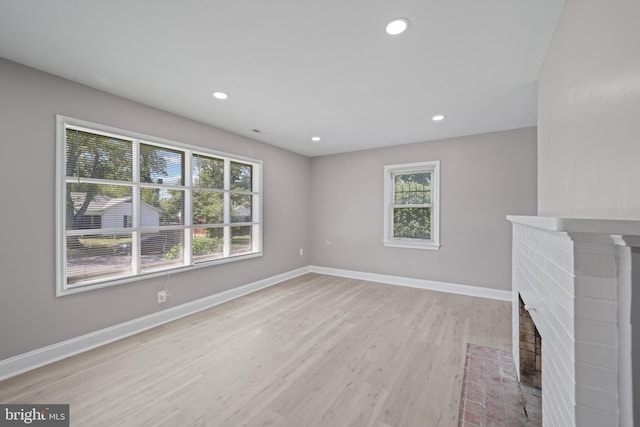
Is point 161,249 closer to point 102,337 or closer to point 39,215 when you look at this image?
point 102,337

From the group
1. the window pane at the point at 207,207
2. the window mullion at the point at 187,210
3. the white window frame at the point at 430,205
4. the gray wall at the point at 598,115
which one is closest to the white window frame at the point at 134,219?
the window mullion at the point at 187,210

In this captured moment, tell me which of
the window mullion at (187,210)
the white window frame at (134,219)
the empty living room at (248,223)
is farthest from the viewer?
the window mullion at (187,210)

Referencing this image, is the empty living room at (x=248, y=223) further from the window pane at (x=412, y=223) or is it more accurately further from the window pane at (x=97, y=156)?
the window pane at (x=412, y=223)

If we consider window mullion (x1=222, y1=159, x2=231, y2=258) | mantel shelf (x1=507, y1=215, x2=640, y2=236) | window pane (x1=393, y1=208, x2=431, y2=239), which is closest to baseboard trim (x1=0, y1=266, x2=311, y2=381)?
window mullion (x1=222, y1=159, x2=231, y2=258)

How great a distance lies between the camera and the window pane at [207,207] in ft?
11.5

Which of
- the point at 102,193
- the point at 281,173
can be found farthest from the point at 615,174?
the point at 281,173

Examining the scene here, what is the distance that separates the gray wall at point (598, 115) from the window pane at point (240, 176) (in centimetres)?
382

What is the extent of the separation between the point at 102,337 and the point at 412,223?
4.54 metres

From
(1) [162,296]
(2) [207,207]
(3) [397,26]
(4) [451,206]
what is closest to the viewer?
(3) [397,26]

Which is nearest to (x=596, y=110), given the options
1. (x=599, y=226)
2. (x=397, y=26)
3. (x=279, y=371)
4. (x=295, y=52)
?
(x=599, y=226)

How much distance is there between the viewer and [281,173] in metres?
4.89

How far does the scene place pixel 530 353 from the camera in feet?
6.33

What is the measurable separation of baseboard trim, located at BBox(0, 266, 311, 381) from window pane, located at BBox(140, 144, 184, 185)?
160 centimetres

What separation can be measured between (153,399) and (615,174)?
2.86 meters
